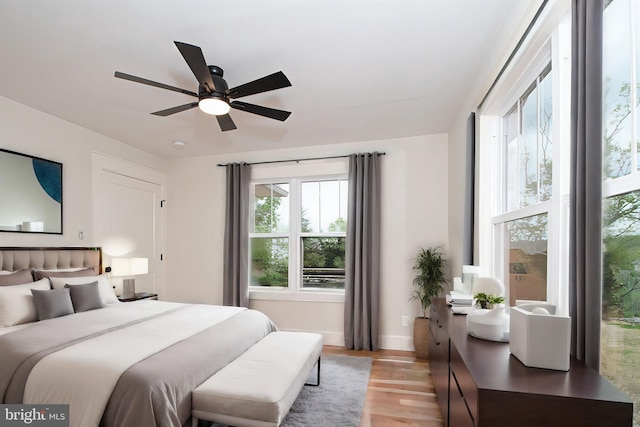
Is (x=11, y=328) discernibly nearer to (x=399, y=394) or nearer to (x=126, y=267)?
(x=126, y=267)

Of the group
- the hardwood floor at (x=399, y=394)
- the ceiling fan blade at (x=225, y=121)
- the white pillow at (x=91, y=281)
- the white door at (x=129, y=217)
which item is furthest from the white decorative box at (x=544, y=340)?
the white door at (x=129, y=217)

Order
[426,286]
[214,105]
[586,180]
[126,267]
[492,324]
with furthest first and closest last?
[126,267]
[426,286]
[214,105]
[492,324]
[586,180]

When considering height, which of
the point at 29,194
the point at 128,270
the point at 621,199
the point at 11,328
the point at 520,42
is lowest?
the point at 11,328

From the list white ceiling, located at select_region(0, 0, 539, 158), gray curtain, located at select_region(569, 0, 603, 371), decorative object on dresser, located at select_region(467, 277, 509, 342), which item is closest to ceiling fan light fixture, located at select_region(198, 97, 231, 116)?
white ceiling, located at select_region(0, 0, 539, 158)

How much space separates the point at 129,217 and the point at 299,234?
2.31 metres

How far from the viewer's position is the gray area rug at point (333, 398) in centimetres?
240

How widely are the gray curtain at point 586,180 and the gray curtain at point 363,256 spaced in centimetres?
282

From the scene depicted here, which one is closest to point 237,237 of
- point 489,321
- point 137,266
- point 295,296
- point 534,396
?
point 295,296

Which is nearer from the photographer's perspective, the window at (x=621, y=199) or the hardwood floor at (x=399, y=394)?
the window at (x=621, y=199)

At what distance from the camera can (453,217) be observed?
147 inches

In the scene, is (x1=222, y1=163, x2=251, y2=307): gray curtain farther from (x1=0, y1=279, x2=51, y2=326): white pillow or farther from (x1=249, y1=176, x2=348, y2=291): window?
(x1=0, y1=279, x2=51, y2=326): white pillow

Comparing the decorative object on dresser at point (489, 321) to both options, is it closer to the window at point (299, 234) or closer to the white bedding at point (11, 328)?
the window at point (299, 234)

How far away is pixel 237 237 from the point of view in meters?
4.67

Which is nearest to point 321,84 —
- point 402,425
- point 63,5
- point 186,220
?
point 63,5
